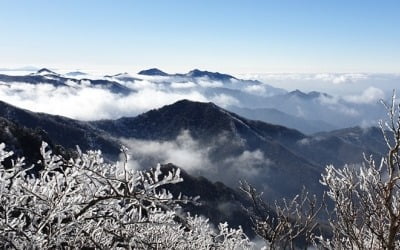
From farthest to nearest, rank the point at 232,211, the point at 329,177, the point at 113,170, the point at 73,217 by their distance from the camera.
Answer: the point at 232,211, the point at 329,177, the point at 113,170, the point at 73,217

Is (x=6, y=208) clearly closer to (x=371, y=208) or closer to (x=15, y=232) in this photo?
(x=15, y=232)

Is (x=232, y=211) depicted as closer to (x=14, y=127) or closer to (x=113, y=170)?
(x=14, y=127)

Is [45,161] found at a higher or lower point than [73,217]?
higher

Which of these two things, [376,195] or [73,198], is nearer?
[73,198]

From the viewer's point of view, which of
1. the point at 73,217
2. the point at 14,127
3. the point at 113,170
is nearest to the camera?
the point at 73,217

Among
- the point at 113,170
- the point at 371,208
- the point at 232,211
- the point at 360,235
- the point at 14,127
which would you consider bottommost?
the point at 232,211

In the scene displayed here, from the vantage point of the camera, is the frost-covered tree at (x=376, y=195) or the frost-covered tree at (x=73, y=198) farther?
the frost-covered tree at (x=376, y=195)

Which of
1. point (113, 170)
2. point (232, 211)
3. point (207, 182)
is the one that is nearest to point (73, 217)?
point (113, 170)

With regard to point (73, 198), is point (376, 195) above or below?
below

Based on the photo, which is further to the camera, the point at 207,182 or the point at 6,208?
the point at 207,182

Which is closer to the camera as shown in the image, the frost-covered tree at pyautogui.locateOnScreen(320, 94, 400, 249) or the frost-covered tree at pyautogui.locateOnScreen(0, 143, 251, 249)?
the frost-covered tree at pyautogui.locateOnScreen(0, 143, 251, 249)
